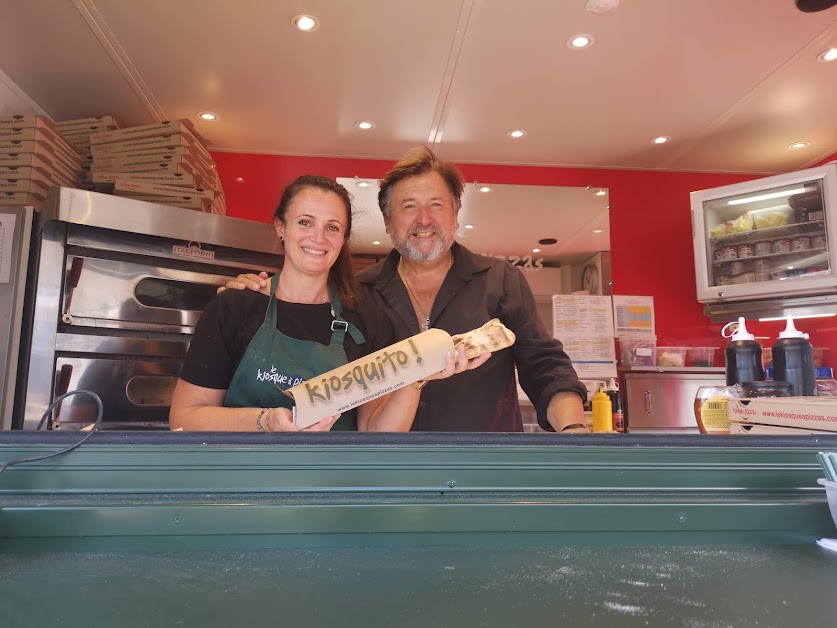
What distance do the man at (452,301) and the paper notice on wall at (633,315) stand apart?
243 centimetres

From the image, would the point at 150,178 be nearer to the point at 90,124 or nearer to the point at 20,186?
the point at 20,186

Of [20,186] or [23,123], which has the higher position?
[23,123]

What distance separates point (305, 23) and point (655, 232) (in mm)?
3005

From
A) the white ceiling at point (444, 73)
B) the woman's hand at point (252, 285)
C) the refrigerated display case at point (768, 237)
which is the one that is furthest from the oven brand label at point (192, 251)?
the refrigerated display case at point (768, 237)

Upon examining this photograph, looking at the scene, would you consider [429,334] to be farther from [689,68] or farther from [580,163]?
[580,163]

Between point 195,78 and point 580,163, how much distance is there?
268 centimetres

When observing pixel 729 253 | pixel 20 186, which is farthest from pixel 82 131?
pixel 729 253

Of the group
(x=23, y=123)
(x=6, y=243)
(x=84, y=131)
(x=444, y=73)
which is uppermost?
(x=444, y=73)

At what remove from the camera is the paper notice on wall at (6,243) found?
8.57 ft

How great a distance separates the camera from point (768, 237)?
396 centimetres

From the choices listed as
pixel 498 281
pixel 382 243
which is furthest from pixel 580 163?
pixel 498 281

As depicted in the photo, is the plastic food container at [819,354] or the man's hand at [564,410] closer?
the man's hand at [564,410]

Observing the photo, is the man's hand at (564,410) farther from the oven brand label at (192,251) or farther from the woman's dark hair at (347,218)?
the oven brand label at (192,251)

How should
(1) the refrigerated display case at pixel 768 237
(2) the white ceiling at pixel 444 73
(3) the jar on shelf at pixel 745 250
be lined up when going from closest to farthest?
1. (2) the white ceiling at pixel 444 73
2. (1) the refrigerated display case at pixel 768 237
3. (3) the jar on shelf at pixel 745 250
